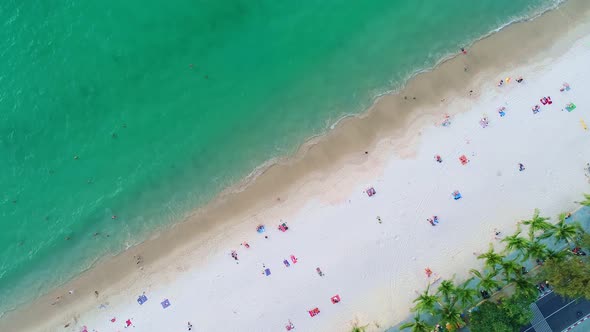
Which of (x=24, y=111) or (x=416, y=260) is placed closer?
(x=416, y=260)

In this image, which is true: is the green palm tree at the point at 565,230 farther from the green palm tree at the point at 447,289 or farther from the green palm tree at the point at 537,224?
the green palm tree at the point at 447,289

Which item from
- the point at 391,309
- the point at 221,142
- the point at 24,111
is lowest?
the point at 391,309

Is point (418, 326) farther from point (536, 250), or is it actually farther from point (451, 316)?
point (536, 250)

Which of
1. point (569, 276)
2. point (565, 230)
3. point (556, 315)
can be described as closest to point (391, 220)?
point (565, 230)

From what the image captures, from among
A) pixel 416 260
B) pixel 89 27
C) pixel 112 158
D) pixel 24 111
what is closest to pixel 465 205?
pixel 416 260

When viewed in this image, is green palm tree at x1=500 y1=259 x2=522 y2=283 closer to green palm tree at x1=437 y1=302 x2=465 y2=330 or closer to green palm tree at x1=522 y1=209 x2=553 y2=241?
green palm tree at x1=522 y1=209 x2=553 y2=241

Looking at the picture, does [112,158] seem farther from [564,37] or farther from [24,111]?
[564,37]
